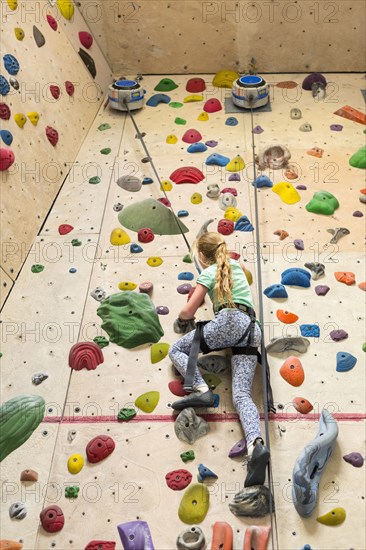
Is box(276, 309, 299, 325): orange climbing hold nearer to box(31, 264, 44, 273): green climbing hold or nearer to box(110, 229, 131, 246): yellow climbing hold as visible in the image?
box(110, 229, 131, 246): yellow climbing hold


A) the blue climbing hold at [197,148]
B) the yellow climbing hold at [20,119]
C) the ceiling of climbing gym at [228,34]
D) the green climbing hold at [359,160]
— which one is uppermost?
the ceiling of climbing gym at [228,34]

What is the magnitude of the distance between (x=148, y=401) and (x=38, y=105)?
2130 mm

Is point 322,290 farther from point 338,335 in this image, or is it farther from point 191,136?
point 191,136

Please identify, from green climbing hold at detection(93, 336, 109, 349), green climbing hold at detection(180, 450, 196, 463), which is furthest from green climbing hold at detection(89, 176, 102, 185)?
green climbing hold at detection(180, 450, 196, 463)

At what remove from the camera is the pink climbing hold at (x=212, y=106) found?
485 centimetres

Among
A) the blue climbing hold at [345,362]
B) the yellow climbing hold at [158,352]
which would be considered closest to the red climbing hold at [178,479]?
the yellow climbing hold at [158,352]

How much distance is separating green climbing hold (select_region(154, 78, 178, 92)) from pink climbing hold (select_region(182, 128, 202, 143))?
2.55 feet

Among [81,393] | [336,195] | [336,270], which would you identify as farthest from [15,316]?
[336,195]

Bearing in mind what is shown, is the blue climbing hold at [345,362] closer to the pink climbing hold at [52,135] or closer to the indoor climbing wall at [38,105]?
the indoor climbing wall at [38,105]

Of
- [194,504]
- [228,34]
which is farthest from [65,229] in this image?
[228,34]

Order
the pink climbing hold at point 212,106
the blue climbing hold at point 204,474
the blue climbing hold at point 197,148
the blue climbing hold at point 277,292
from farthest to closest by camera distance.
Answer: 1. the pink climbing hold at point 212,106
2. the blue climbing hold at point 197,148
3. the blue climbing hold at point 277,292
4. the blue climbing hold at point 204,474

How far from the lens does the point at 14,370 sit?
9.95 ft

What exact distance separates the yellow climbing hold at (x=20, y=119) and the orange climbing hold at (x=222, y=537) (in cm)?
247

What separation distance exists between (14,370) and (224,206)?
1.52m
